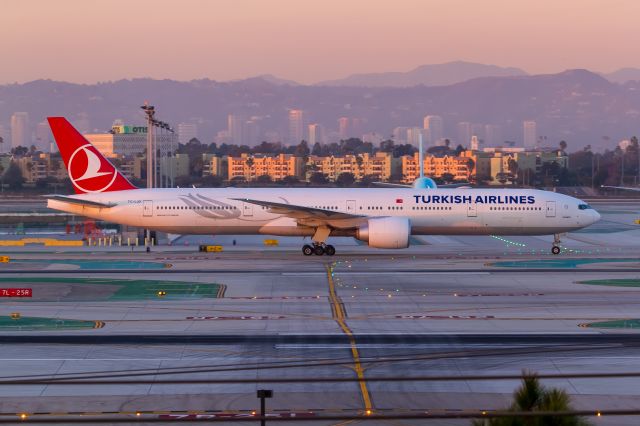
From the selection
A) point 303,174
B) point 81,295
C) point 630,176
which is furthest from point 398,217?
point 630,176

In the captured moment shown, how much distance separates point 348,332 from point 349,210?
24137 mm

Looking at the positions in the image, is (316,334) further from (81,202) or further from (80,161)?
(80,161)

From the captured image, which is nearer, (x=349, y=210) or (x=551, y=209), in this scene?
(x=349, y=210)

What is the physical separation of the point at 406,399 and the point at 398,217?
31.9m

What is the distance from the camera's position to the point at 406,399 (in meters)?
19.6

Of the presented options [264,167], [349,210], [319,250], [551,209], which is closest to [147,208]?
[319,250]

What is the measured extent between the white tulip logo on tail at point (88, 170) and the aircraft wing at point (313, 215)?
766 centimetres

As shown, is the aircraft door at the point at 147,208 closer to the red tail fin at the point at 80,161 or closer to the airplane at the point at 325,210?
the airplane at the point at 325,210

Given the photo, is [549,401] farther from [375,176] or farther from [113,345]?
[375,176]

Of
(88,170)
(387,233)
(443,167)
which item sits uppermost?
(88,170)

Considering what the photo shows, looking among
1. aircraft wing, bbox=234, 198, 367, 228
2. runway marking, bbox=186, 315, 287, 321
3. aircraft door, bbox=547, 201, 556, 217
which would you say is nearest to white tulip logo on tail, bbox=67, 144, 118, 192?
aircraft wing, bbox=234, 198, 367, 228

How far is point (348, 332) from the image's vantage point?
90.5ft

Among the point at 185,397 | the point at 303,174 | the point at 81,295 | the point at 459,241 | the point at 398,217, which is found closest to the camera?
the point at 185,397

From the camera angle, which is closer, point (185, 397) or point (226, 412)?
A: point (226, 412)
